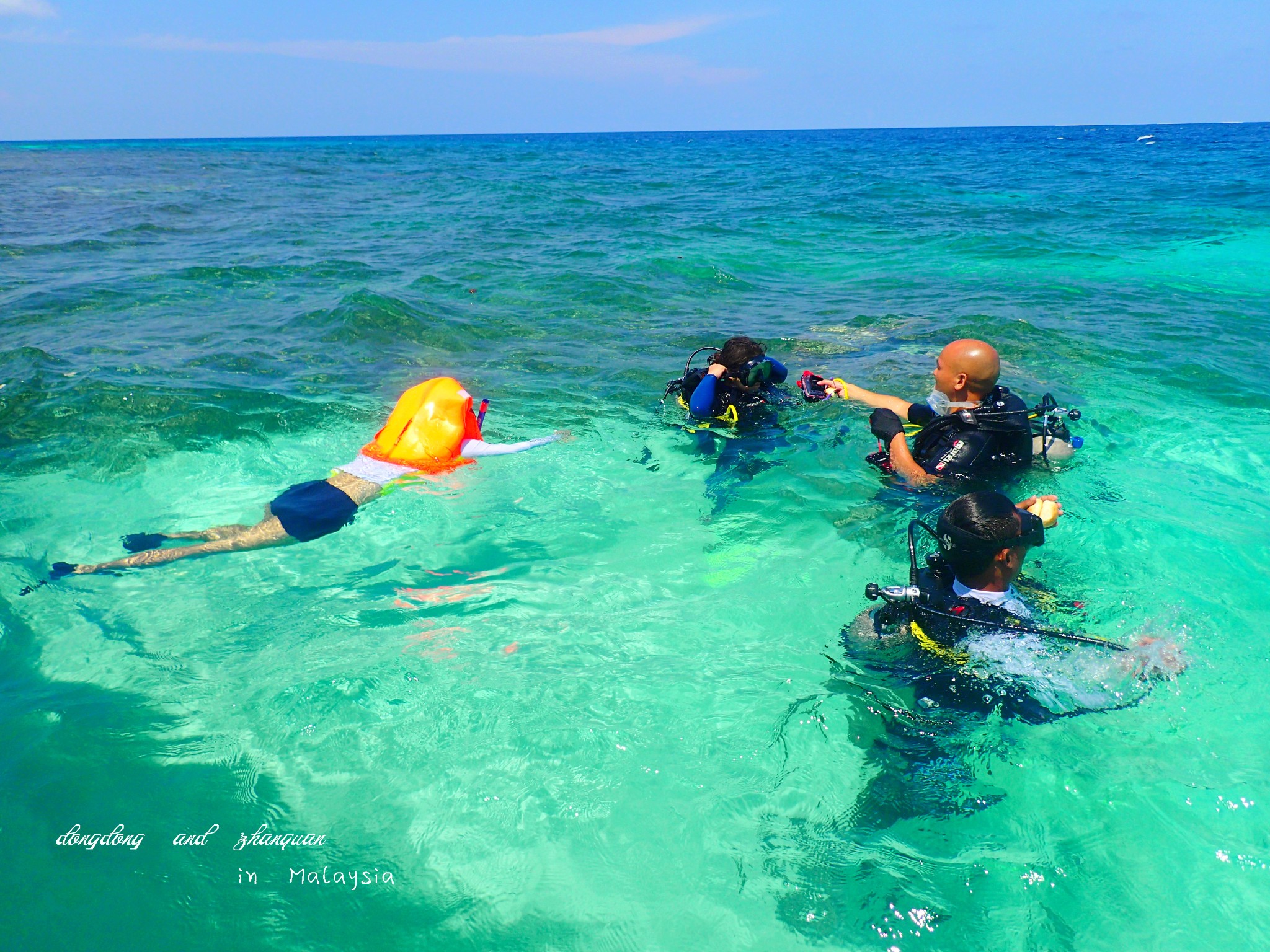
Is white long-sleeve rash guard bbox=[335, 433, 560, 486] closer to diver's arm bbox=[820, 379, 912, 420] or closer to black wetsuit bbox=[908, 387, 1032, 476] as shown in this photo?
diver's arm bbox=[820, 379, 912, 420]

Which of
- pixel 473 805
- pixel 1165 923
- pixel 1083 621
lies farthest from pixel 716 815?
pixel 1083 621

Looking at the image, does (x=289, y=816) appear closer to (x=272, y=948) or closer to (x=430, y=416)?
(x=272, y=948)

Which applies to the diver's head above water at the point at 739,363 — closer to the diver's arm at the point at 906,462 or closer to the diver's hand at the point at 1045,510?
the diver's arm at the point at 906,462

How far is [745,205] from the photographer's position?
1009 inches

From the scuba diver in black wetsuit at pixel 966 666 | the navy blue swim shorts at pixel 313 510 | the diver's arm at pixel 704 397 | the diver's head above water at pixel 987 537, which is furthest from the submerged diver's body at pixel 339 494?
the diver's head above water at pixel 987 537

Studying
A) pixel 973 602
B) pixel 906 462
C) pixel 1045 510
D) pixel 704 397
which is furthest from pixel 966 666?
Result: pixel 704 397

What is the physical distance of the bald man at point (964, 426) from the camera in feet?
17.2

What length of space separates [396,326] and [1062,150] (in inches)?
2365

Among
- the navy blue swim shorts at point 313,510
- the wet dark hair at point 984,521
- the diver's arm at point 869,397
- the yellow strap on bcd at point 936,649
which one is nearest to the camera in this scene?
the wet dark hair at point 984,521

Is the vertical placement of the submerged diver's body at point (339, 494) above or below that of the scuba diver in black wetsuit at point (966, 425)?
below

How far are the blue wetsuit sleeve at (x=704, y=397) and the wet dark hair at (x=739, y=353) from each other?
320 mm

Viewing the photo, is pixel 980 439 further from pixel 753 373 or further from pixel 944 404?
pixel 753 373

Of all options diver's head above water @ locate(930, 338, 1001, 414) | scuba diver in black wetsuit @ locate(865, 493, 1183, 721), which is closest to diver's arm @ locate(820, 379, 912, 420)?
diver's head above water @ locate(930, 338, 1001, 414)

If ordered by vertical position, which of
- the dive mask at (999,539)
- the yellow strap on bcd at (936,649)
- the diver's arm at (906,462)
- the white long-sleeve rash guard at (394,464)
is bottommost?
the yellow strap on bcd at (936,649)
